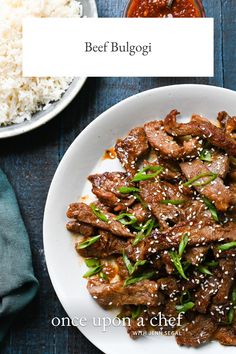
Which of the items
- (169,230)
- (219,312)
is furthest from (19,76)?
(219,312)

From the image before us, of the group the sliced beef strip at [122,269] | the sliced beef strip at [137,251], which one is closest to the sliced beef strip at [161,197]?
the sliced beef strip at [137,251]

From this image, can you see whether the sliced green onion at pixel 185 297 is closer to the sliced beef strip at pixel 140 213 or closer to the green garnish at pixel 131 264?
the green garnish at pixel 131 264

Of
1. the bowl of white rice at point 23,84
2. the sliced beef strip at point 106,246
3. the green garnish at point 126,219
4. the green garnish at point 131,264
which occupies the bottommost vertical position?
the green garnish at point 131,264

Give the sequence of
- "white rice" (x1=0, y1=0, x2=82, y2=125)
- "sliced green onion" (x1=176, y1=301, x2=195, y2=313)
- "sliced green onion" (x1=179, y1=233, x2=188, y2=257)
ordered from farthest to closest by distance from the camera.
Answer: "white rice" (x1=0, y1=0, x2=82, y2=125), "sliced green onion" (x1=176, y1=301, x2=195, y2=313), "sliced green onion" (x1=179, y1=233, x2=188, y2=257)

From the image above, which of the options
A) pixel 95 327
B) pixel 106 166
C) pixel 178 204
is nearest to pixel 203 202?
pixel 178 204

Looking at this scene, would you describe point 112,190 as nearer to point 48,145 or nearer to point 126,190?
point 126,190

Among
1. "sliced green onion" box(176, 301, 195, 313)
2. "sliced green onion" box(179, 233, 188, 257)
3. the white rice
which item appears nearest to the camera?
"sliced green onion" box(179, 233, 188, 257)

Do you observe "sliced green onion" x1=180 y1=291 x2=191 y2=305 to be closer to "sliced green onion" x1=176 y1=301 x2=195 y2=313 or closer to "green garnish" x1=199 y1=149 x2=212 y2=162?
"sliced green onion" x1=176 y1=301 x2=195 y2=313

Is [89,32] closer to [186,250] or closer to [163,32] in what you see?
[163,32]

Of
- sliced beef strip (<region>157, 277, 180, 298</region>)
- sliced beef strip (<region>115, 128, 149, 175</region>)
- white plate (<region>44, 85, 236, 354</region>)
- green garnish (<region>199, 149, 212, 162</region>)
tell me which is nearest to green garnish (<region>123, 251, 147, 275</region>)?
sliced beef strip (<region>157, 277, 180, 298</region>)
